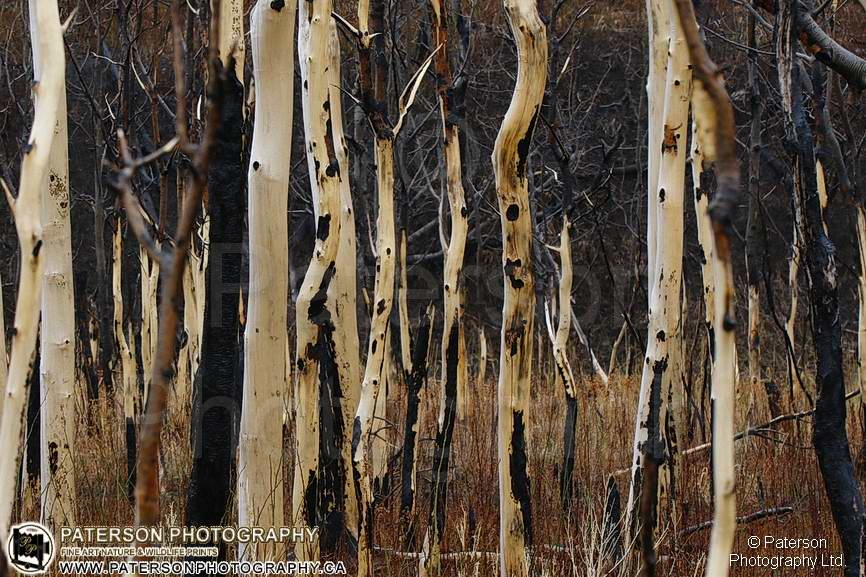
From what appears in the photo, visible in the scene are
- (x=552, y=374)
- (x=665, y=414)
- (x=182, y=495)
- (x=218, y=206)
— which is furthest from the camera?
(x=552, y=374)

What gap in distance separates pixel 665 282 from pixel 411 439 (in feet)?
4.22

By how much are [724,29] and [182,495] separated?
289 inches

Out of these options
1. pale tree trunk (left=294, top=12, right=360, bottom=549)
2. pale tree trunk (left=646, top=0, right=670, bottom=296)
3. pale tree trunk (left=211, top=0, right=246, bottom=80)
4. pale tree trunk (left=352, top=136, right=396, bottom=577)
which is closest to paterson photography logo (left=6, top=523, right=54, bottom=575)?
pale tree trunk (left=294, top=12, right=360, bottom=549)

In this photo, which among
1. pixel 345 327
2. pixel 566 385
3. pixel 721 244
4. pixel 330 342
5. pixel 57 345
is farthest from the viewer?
pixel 566 385

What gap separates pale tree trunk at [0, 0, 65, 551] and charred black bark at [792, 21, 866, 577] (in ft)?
5.74

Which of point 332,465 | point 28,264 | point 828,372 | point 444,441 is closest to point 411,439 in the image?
point 444,441

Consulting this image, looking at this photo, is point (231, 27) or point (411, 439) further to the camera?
point (411, 439)

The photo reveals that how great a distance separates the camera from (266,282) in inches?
Result: 109

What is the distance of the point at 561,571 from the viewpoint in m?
3.32

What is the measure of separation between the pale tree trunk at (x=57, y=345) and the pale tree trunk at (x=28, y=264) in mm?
2209

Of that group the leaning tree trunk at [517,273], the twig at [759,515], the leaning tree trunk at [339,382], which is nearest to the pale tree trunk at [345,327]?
the leaning tree trunk at [339,382]

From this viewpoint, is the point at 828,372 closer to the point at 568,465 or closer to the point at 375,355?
the point at 375,355

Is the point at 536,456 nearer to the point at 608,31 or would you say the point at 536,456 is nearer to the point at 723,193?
the point at 723,193

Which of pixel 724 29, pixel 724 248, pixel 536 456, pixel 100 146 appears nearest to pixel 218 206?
pixel 724 248
